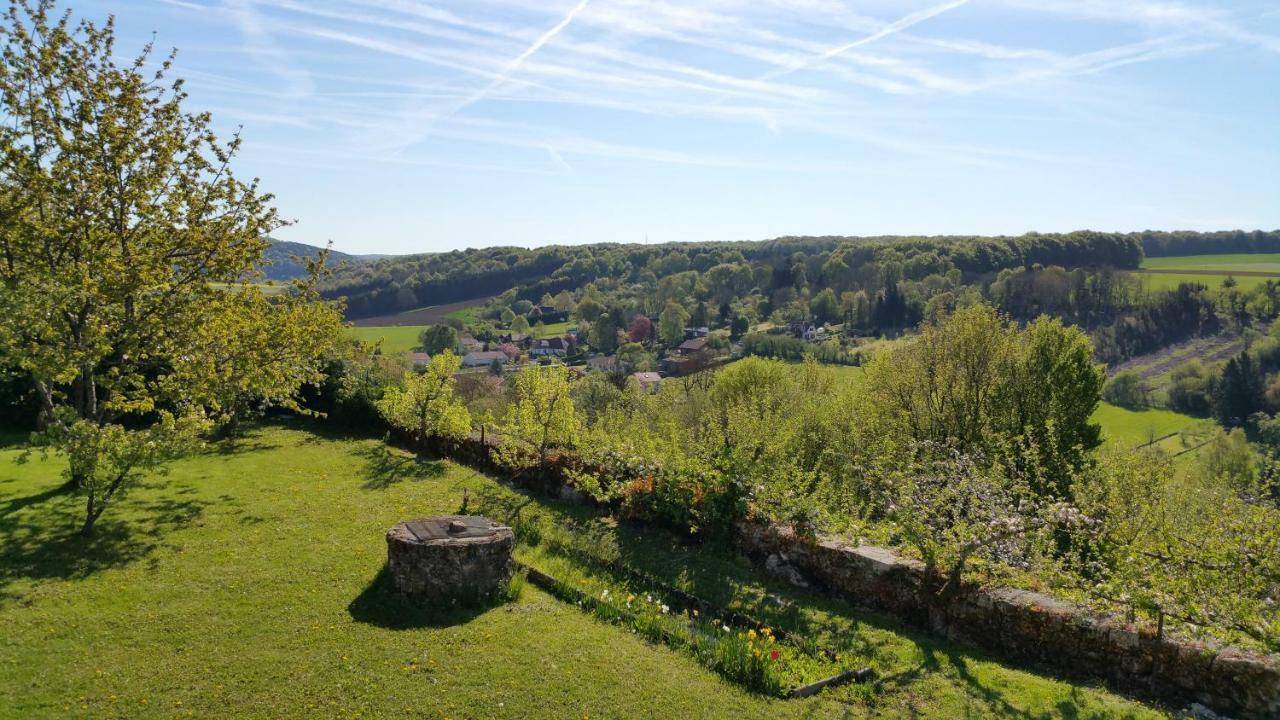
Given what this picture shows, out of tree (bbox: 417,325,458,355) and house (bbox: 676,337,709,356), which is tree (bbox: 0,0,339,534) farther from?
house (bbox: 676,337,709,356)

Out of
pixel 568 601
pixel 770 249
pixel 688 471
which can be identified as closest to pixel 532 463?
pixel 688 471

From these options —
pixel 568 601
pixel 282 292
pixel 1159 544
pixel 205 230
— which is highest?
pixel 205 230

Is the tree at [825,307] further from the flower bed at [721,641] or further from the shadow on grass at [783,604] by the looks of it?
the flower bed at [721,641]

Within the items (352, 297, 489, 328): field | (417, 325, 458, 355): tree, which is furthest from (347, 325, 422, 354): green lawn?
(352, 297, 489, 328): field

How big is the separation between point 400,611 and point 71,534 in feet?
23.8

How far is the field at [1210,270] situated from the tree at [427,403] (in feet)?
374

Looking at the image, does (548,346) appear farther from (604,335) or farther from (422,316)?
(422,316)

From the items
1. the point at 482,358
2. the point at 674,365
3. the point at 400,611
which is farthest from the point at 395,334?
the point at 400,611

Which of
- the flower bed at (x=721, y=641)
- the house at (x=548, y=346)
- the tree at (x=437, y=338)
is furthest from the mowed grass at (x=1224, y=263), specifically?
the flower bed at (x=721, y=641)

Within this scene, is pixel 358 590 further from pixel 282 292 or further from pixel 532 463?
pixel 282 292

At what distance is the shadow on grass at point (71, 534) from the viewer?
11.8 meters

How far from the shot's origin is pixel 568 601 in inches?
481

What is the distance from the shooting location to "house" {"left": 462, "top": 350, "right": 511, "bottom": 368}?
9615cm

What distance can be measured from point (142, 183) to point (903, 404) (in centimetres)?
2330
